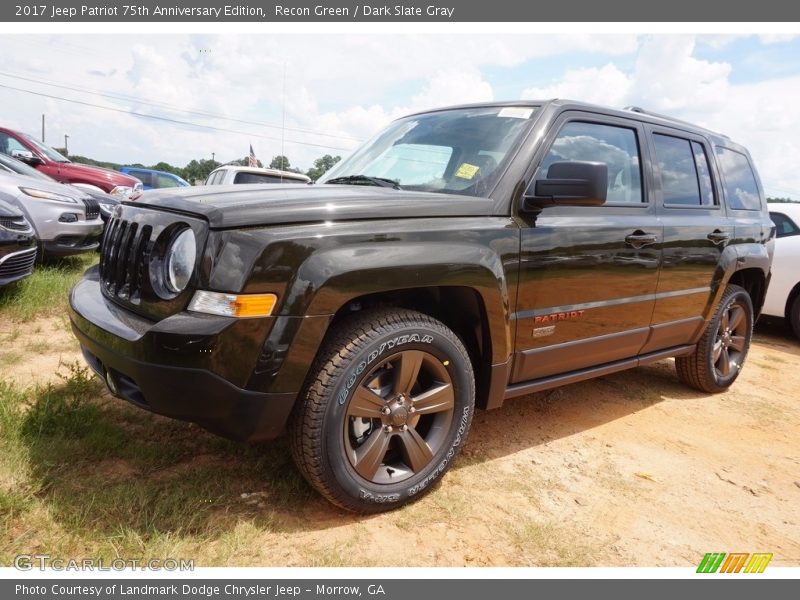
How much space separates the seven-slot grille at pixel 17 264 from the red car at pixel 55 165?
13.0 feet

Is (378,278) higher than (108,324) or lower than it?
higher

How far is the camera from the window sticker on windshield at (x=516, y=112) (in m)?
2.97

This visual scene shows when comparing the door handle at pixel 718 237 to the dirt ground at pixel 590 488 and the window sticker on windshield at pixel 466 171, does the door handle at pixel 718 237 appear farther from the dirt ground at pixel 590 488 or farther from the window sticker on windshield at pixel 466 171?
the window sticker on windshield at pixel 466 171

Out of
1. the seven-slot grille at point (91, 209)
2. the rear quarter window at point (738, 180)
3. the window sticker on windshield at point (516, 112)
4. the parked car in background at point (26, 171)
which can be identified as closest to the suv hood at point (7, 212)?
the seven-slot grille at point (91, 209)

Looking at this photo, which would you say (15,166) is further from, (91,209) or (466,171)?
(466,171)

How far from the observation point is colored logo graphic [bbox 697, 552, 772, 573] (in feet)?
7.60

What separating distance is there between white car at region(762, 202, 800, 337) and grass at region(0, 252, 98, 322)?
774 centimetres

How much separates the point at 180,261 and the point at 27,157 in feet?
30.1

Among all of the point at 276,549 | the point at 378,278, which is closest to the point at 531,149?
the point at 378,278

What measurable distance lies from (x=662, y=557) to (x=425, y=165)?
7.24 feet

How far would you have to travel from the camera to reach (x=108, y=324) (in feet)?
7.30

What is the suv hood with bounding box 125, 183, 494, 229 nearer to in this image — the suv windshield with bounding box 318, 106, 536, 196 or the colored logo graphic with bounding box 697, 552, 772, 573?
the suv windshield with bounding box 318, 106, 536, 196

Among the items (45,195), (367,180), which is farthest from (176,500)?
(45,195)

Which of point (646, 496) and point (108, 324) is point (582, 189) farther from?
point (108, 324)
